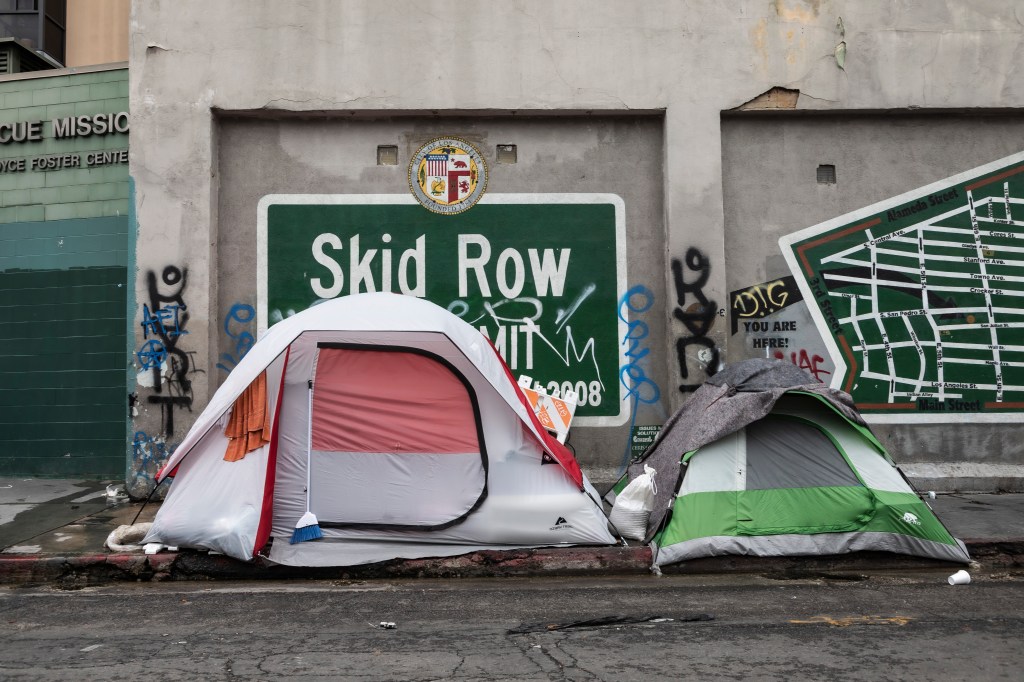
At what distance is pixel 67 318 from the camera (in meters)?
10.3

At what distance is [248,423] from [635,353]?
4438 millimetres

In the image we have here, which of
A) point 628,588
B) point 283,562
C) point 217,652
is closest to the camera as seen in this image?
point 217,652

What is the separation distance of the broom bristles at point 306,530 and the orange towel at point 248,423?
66 centimetres

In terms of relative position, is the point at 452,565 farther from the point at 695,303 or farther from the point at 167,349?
the point at 167,349

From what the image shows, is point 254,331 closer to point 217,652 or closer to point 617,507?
point 617,507

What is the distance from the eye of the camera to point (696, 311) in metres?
9.41

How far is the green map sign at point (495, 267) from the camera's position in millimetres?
9547

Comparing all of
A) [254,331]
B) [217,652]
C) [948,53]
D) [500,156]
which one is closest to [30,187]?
[254,331]

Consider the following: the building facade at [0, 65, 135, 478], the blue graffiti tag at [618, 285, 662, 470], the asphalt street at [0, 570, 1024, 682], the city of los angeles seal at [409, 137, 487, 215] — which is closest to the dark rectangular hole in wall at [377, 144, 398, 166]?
the city of los angeles seal at [409, 137, 487, 215]

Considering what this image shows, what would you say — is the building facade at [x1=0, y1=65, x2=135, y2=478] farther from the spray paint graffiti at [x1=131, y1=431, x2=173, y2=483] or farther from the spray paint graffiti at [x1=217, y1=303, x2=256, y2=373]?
the spray paint graffiti at [x1=217, y1=303, x2=256, y2=373]

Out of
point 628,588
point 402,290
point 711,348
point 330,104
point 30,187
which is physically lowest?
point 628,588

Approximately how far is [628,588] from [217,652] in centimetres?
274

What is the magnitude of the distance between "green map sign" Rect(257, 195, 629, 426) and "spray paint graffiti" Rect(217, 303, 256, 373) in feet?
0.74

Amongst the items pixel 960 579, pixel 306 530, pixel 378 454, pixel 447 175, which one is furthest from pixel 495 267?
pixel 960 579
